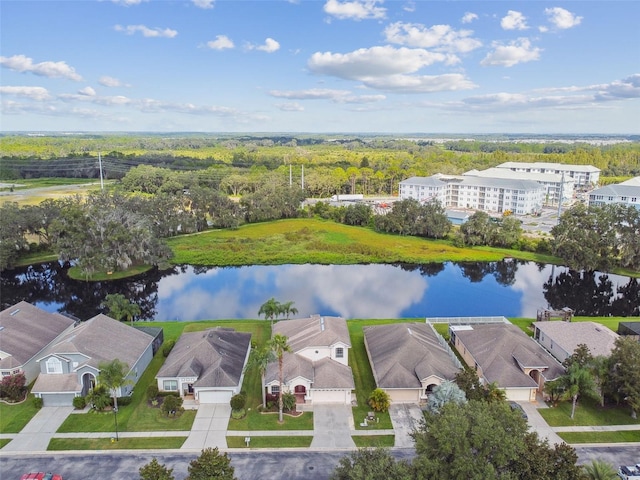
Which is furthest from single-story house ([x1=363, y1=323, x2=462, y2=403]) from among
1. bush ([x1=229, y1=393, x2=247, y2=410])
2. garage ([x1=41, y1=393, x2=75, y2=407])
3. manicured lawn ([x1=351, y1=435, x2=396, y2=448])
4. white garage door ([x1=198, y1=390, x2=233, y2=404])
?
garage ([x1=41, y1=393, x2=75, y2=407])

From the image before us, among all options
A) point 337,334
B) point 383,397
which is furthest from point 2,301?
point 383,397

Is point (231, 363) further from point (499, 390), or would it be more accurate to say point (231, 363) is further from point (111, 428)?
point (499, 390)

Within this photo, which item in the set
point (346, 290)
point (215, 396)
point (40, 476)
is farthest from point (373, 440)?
point (346, 290)

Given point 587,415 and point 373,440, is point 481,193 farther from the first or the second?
point 373,440

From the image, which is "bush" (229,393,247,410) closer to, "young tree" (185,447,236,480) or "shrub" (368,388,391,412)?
"shrub" (368,388,391,412)

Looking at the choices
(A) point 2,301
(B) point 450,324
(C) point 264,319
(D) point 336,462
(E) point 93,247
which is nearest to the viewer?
(D) point 336,462

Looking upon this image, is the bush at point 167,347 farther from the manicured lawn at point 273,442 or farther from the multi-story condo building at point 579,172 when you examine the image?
the multi-story condo building at point 579,172
